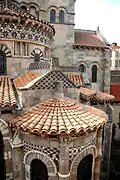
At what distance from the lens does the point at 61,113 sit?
24.8 feet

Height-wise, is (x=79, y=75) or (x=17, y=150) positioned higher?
(x=79, y=75)

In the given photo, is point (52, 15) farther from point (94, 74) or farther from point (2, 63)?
point (2, 63)

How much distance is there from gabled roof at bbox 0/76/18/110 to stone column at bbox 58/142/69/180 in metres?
2.48

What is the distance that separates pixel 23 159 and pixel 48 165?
1.24m

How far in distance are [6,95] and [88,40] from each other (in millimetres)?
16917

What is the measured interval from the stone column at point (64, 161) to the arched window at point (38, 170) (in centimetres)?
71

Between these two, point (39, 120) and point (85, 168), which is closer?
point (39, 120)

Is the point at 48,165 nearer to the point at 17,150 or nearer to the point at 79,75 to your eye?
the point at 17,150

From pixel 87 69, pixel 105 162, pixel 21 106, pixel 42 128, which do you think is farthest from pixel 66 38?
pixel 42 128

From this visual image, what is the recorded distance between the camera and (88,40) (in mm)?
23422

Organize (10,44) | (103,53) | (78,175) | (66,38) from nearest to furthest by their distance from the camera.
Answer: (78,175) < (10,44) < (66,38) < (103,53)

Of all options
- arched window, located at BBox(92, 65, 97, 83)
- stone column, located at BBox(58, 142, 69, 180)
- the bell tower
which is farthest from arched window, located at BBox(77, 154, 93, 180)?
arched window, located at BBox(92, 65, 97, 83)

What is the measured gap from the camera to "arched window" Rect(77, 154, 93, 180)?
799cm

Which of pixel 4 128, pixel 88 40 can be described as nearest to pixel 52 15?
pixel 88 40
